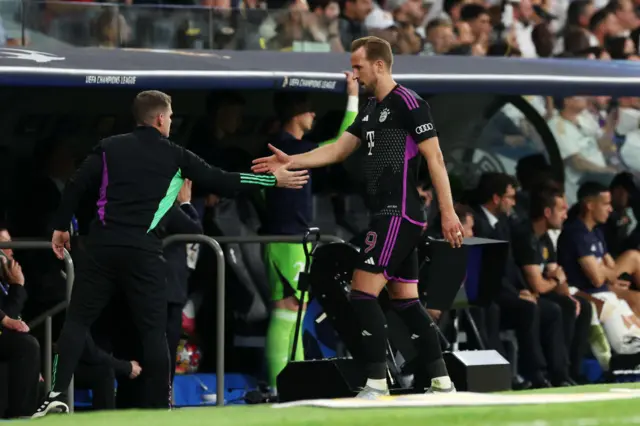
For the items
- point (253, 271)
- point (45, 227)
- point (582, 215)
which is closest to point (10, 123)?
point (45, 227)

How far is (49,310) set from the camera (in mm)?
9750

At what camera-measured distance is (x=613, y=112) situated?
1348 cm

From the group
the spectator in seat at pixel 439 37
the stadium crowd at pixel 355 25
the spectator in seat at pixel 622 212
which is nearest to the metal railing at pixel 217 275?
the stadium crowd at pixel 355 25

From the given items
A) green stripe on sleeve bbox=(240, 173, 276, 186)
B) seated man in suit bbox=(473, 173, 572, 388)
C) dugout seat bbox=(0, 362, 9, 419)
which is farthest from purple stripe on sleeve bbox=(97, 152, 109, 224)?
seated man in suit bbox=(473, 173, 572, 388)

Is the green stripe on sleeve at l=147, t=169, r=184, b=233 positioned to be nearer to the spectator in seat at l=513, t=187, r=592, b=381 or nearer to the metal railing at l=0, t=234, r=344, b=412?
the metal railing at l=0, t=234, r=344, b=412

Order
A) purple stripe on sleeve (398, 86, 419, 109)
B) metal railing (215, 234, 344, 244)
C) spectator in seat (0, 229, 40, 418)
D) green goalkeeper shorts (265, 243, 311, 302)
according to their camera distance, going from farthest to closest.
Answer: green goalkeeper shorts (265, 243, 311, 302) → metal railing (215, 234, 344, 244) → spectator in seat (0, 229, 40, 418) → purple stripe on sleeve (398, 86, 419, 109)

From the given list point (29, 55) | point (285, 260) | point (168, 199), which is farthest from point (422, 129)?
point (29, 55)

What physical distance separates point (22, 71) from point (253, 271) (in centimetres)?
211

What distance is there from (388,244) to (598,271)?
4.45 metres

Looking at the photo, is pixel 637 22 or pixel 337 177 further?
pixel 637 22

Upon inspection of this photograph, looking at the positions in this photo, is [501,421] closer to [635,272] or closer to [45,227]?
[45,227]

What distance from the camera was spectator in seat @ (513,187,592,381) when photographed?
12031 mm

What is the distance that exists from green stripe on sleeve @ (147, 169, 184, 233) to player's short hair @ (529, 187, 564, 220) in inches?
172

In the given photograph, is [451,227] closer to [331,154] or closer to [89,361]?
[331,154]
